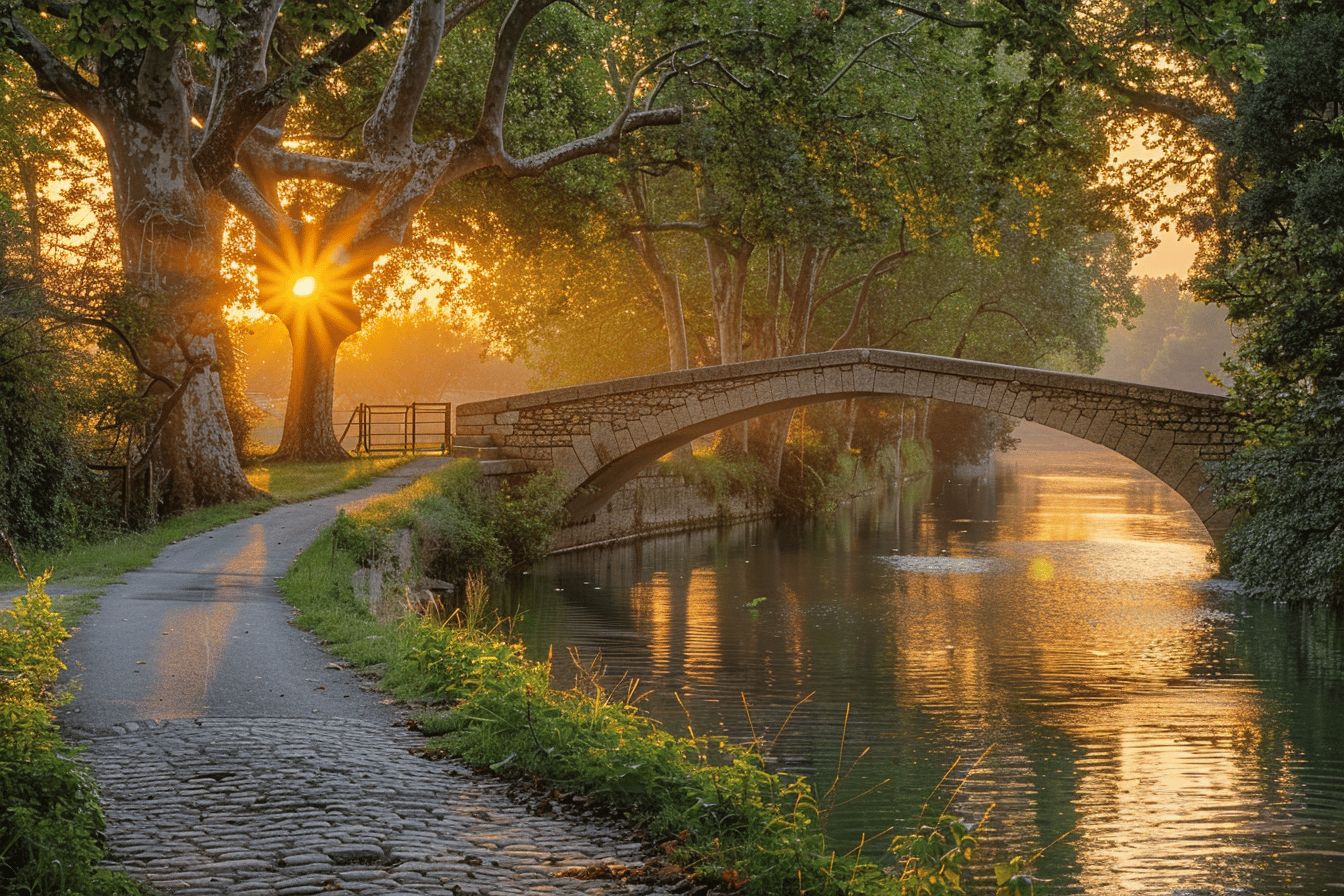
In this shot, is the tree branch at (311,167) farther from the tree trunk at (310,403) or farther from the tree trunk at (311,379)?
the tree trunk at (310,403)

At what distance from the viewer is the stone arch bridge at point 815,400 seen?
74.8 ft

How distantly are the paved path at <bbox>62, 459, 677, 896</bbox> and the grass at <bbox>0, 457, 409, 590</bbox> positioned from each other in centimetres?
304

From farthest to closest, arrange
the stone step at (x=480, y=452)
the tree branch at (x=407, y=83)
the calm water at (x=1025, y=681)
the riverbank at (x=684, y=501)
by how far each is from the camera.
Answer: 1. the riverbank at (x=684, y=501)
2. the stone step at (x=480, y=452)
3. the tree branch at (x=407, y=83)
4. the calm water at (x=1025, y=681)

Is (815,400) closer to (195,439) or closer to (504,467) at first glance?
(504,467)

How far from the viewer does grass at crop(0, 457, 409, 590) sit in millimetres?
13383

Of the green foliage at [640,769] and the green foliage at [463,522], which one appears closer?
the green foliage at [640,769]

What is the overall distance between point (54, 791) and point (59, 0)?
1303 centimetres

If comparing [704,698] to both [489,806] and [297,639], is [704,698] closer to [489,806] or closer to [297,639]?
[297,639]

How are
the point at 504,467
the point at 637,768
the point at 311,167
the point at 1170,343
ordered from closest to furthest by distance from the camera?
the point at 637,768 < the point at 311,167 < the point at 504,467 < the point at 1170,343

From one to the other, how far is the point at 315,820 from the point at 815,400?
64.7 feet

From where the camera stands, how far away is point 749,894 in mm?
5348

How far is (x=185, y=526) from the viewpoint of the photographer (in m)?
17.1

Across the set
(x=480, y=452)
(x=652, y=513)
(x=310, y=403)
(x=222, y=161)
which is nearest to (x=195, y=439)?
(x=222, y=161)

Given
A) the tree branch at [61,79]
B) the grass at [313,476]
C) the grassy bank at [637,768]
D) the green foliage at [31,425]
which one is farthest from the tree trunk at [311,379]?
the grassy bank at [637,768]
